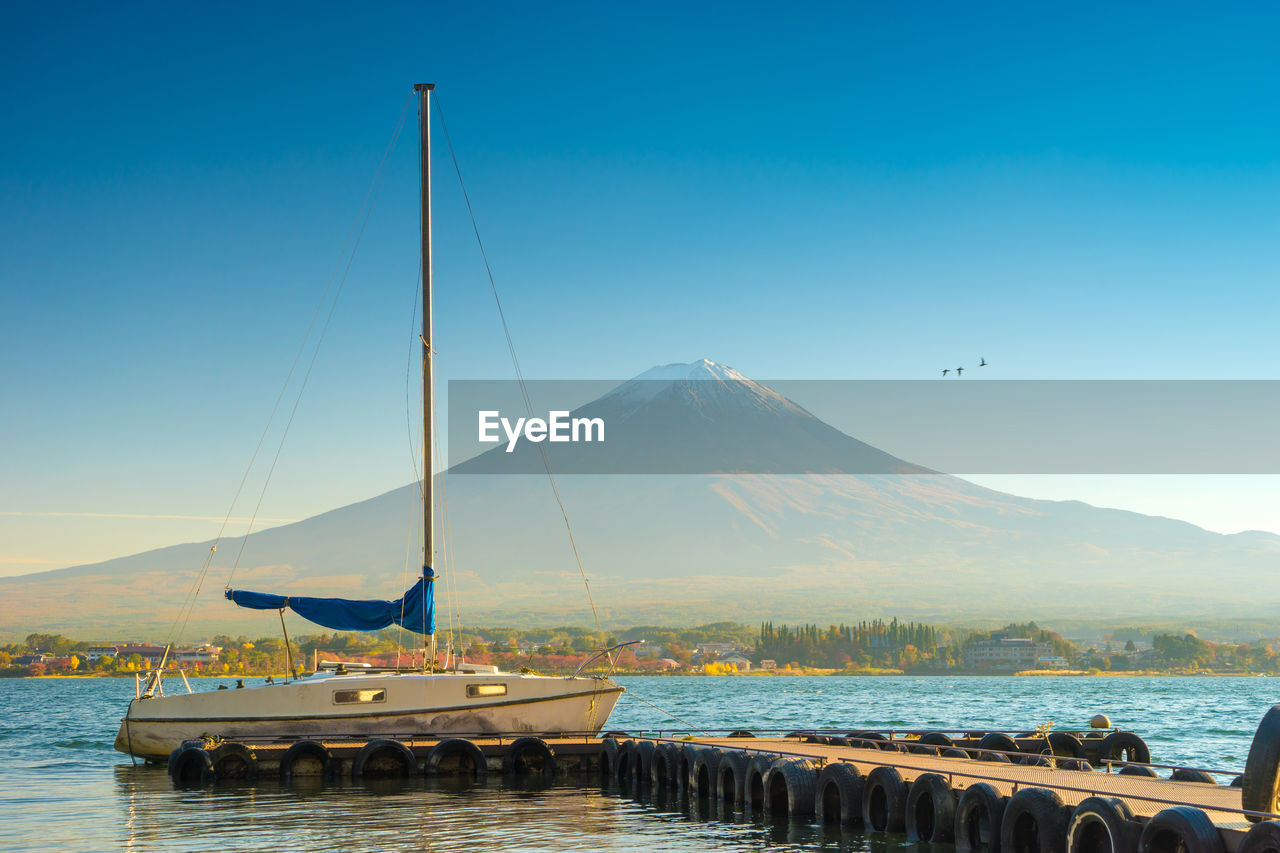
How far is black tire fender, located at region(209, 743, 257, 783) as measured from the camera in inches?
1166

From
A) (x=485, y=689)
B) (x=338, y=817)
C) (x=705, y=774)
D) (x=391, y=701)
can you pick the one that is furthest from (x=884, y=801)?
(x=391, y=701)

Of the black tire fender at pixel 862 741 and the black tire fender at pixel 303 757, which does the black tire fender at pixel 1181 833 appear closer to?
the black tire fender at pixel 862 741

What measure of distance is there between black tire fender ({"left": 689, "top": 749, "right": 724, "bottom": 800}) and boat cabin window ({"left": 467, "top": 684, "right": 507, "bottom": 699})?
19.8 ft

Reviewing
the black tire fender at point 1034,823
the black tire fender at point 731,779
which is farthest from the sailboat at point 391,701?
→ the black tire fender at point 1034,823

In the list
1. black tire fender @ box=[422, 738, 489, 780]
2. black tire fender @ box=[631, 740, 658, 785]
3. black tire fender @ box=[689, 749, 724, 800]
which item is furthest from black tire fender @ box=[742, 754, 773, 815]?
black tire fender @ box=[422, 738, 489, 780]

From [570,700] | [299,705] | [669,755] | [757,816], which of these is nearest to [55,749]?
[299,705]

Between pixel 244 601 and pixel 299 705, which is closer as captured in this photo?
pixel 299 705

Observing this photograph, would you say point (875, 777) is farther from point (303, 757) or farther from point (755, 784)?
point (303, 757)

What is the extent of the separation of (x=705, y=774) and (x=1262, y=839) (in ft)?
48.6

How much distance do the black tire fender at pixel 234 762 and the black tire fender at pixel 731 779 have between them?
37.9ft

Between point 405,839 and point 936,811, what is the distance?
28.7ft

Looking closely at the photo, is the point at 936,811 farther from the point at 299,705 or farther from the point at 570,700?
the point at 299,705

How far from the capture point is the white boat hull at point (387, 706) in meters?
30.7

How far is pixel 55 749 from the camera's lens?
4681cm
